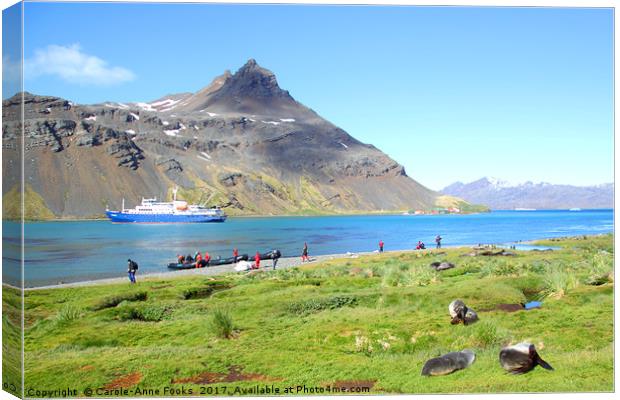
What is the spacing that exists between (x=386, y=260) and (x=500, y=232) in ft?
43.6

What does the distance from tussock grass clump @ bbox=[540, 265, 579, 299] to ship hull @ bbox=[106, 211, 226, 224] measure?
67.4 meters

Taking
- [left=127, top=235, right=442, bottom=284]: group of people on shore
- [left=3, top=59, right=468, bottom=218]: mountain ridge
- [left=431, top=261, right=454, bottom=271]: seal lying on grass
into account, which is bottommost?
[left=127, top=235, right=442, bottom=284]: group of people on shore

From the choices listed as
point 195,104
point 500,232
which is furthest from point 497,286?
point 500,232

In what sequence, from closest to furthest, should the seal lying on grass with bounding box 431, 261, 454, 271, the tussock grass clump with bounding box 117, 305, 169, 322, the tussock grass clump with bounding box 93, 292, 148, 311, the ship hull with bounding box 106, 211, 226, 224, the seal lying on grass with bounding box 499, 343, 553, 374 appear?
the seal lying on grass with bounding box 499, 343, 553, 374
the tussock grass clump with bounding box 117, 305, 169, 322
the tussock grass clump with bounding box 93, 292, 148, 311
the seal lying on grass with bounding box 431, 261, 454, 271
the ship hull with bounding box 106, 211, 226, 224

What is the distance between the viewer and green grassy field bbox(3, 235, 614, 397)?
1079 centimetres

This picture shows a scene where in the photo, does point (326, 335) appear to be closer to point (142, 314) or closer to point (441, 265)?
point (142, 314)

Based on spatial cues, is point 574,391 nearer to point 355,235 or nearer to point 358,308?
point 358,308

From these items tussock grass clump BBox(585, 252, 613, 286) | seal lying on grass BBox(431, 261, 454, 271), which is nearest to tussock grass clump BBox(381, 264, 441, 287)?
seal lying on grass BBox(431, 261, 454, 271)

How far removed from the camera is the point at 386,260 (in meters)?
21.6

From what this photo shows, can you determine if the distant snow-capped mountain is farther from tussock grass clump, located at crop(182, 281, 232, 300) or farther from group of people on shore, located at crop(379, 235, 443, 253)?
tussock grass clump, located at crop(182, 281, 232, 300)

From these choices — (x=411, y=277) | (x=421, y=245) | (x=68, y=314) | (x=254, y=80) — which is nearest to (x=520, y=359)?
(x=411, y=277)

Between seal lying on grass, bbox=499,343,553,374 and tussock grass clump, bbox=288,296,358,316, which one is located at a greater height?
tussock grass clump, bbox=288,296,358,316

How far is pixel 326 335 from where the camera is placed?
41.1ft

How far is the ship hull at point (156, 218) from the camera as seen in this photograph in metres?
75.5
